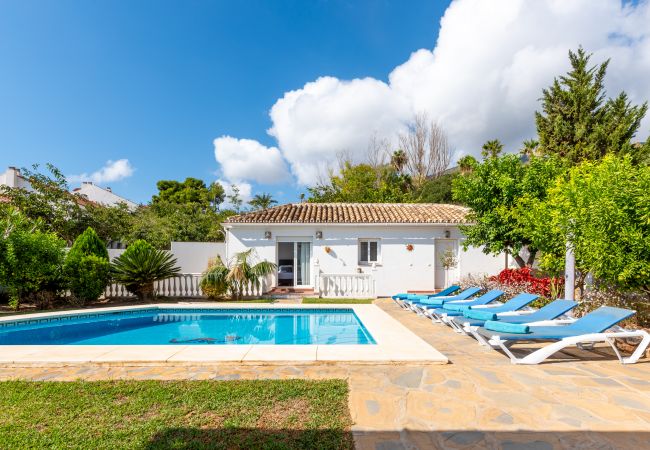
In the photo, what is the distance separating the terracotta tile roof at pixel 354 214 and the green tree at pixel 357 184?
14592 millimetres

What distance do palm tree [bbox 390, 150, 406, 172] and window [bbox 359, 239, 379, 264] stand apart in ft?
75.8

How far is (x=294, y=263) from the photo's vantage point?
17.0m

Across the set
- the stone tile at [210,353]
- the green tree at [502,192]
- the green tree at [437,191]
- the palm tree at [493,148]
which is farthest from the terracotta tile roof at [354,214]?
the palm tree at [493,148]

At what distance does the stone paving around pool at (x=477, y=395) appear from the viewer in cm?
344

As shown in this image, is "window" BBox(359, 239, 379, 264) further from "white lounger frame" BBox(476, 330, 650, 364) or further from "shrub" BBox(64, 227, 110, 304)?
"shrub" BBox(64, 227, 110, 304)

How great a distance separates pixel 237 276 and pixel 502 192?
35.9ft

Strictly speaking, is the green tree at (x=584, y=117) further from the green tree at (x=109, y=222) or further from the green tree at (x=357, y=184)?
the green tree at (x=109, y=222)

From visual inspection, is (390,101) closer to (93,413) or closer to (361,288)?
(361,288)

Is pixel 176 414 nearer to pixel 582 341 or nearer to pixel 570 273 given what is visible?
pixel 582 341

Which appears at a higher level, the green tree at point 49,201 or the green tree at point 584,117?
the green tree at point 584,117

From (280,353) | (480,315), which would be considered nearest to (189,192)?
(280,353)

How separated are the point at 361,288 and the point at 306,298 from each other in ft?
8.35

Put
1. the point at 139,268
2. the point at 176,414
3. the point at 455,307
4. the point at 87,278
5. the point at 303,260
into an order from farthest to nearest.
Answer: the point at 303,260, the point at 139,268, the point at 87,278, the point at 455,307, the point at 176,414

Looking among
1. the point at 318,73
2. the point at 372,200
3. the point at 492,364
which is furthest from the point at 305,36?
the point at 372,200
